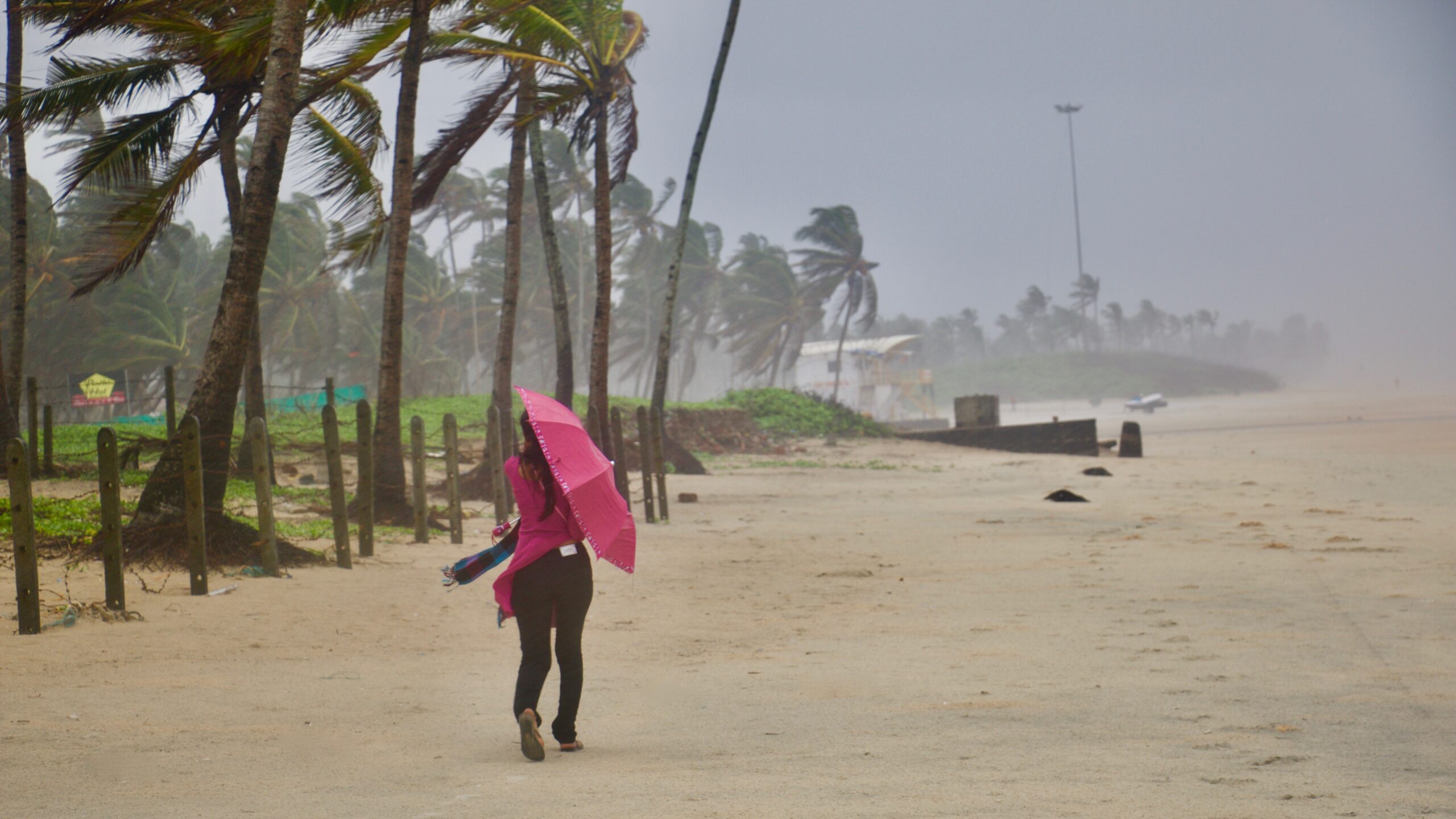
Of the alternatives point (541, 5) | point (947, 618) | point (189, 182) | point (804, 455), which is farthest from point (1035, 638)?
point (804, 455)

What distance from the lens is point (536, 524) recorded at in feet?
14.2

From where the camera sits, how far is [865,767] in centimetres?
407

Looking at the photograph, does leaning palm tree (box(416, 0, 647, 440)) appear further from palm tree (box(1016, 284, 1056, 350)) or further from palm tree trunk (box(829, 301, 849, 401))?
palm tree (box(1016, 284, 1056, 350))

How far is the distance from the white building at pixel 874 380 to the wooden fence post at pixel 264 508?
1797 inches

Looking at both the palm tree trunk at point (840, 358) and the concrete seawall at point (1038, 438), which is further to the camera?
the palm tree trunk at point (840, 358)

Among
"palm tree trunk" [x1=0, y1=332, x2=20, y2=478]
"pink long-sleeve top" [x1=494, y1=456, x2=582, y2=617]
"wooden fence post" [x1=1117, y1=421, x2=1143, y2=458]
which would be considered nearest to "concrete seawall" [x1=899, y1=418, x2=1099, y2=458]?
"wooden fence post" [x1=1117, y1=421, x2=1143, y2=458]

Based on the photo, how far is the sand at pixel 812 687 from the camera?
12.0 ft

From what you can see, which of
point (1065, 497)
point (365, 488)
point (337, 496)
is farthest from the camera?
point (1065, 497)

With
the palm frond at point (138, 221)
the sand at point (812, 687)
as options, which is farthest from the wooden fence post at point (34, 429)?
the sand at point (812, 687)

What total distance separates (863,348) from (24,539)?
54.4 m

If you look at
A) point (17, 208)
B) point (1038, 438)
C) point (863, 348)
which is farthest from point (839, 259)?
point (17, 208)

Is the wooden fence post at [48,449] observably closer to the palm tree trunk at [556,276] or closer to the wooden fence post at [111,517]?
the palm tree trunk at [556,276]

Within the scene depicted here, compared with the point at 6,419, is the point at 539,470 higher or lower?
lower

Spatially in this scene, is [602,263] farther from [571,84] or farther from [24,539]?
[24,539]
